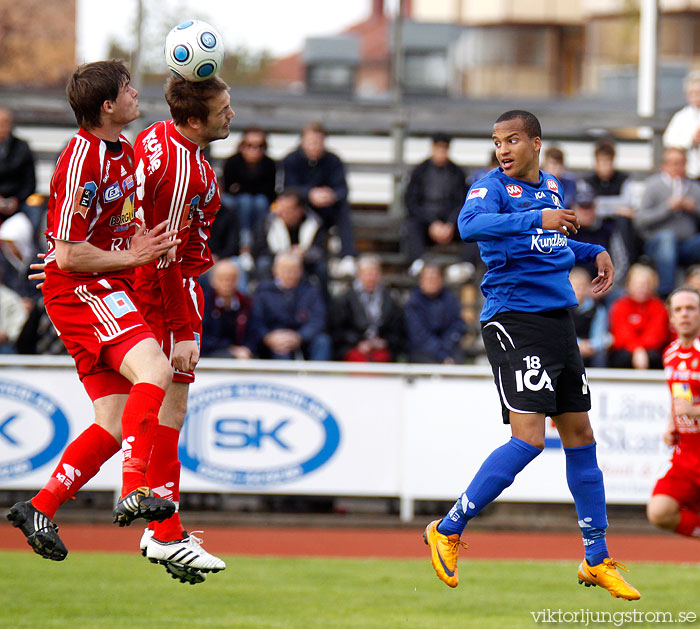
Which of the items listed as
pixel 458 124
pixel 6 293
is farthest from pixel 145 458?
pixel 458 124

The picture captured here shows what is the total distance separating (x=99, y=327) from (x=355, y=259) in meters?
8.15

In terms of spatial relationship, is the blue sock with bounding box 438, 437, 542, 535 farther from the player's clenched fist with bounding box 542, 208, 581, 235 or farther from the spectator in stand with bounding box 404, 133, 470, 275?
the spectator in stand with bounding box 404, 133, 470, 275

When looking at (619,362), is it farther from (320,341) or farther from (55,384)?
(55,384)

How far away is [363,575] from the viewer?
931cm

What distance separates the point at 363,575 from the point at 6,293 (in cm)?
522

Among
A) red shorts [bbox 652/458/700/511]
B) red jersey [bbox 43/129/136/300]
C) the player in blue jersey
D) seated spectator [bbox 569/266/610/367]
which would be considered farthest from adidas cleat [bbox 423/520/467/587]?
seated spectator [bbox 569/266/610/367]

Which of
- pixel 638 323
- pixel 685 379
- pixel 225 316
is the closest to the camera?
pixel 685 379

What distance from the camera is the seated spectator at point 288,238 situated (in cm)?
1323

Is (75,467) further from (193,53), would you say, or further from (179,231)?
(193,53)

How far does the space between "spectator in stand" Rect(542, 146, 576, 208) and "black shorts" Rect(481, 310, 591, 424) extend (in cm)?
670

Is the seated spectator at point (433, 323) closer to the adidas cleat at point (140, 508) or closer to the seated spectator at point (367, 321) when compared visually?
the seated spectator at point (367, 321)

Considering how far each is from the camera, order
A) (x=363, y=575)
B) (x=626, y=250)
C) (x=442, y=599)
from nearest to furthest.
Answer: (x=442, y=599)
(x=363, y=575)
(x=626, y=250)

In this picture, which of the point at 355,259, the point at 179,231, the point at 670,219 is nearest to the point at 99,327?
the point at 179,231

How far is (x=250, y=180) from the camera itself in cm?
1359
